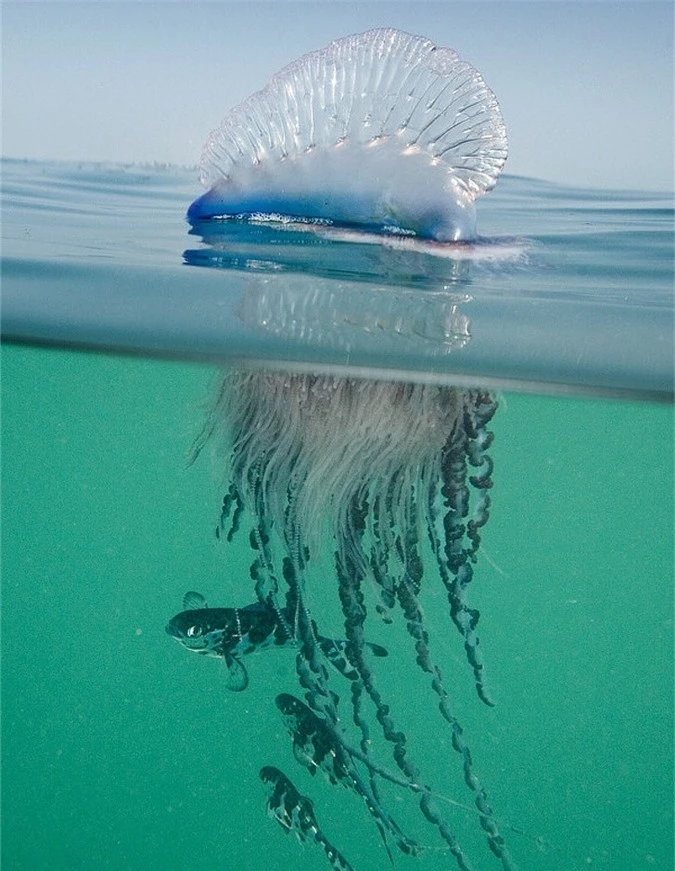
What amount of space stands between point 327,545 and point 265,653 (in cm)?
43

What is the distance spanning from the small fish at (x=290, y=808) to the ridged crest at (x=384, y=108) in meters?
1.51

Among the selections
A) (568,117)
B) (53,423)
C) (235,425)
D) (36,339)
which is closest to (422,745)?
(235,425)

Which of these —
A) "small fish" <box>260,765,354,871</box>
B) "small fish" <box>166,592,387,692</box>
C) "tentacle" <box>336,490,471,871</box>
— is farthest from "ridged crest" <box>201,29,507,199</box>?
"small fish" <box>260,765,354,871</box>

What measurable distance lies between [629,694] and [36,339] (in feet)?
5.93

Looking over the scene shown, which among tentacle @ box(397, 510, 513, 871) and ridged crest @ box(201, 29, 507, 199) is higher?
ridged crest @ box(201, 29, 507, 199)

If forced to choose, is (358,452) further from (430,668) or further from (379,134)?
(379,134)

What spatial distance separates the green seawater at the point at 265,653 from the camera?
2.38 metres

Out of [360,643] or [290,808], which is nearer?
[360,643]

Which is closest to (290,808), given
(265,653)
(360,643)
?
(265,653)

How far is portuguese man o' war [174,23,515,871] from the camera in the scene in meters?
2.07

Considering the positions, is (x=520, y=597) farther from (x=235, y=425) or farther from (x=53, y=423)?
(x=53, y=423)

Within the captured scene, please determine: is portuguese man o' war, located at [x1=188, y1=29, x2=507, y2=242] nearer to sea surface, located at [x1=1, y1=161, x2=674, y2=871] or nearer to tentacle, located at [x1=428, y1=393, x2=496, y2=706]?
sea surface, located at [x1=1, y1=161, x2=674, y2=871]

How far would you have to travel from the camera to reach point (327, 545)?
7.02 ft

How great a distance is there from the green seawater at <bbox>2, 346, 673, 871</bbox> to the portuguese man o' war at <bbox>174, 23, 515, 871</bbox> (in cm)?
13
